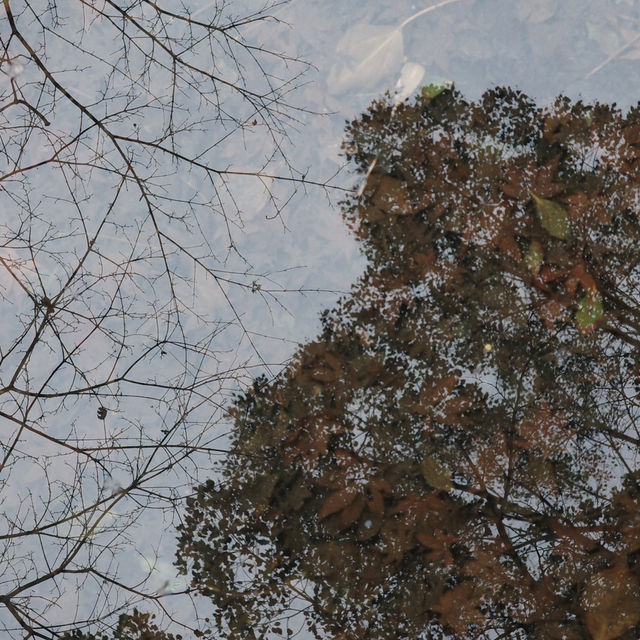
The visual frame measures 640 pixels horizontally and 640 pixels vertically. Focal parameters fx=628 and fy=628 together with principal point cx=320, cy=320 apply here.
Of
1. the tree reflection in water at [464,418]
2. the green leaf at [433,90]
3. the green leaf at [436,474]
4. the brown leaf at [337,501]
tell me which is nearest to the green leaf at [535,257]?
the tree reflection in water at [464,418]

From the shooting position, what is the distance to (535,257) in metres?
5.56

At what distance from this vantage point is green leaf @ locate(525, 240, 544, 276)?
554 cm

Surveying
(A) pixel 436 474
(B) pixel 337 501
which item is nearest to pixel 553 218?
(A) pixel 436 474

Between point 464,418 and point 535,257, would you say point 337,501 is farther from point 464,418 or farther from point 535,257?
point 535,257

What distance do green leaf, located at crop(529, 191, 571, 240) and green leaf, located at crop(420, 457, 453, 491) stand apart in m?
2.25

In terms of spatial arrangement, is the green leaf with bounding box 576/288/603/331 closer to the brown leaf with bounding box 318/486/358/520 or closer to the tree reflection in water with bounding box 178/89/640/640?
the tree reflection in water with bounding box 178/89/640/640

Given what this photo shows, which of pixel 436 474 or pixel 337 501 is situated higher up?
pixel 337 501

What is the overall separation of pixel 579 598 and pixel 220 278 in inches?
131

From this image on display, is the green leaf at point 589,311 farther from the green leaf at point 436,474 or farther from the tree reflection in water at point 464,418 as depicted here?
the green leaf at point 436,474

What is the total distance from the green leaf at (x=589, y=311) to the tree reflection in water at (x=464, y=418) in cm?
2

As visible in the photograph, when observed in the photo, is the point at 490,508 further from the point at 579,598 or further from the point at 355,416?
the point at 355,416

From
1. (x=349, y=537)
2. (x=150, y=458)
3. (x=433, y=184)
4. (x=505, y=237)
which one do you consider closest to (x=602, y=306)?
(x=505, y=237)

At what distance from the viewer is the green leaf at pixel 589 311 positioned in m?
5.29

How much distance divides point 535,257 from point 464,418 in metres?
1.58
